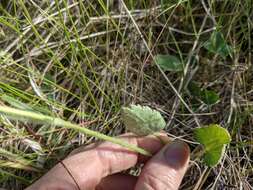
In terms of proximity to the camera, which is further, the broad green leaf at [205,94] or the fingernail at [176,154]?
the broad green leaf at [205,94]

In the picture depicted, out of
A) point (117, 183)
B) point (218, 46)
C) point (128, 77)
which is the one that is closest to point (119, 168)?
point (117, 183)

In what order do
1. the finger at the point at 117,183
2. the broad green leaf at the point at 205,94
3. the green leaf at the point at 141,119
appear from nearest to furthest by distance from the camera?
the green leaf at the point at 141,119 → the finger at the point at 117,183 → the broad green leaf at the point at 205,94

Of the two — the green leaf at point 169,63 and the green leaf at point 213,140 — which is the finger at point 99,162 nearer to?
the green leaf at point 213,140

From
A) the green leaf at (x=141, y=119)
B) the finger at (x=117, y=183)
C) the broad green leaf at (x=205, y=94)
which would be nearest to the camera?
the green leaf at (x=141, y=119)

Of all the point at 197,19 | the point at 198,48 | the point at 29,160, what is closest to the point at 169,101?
the point at 198,48

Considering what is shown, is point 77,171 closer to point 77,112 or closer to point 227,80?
point 77,112

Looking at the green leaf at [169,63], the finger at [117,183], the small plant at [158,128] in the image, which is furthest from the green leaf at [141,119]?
the green leaf at [169,63]
